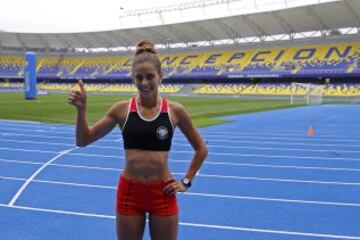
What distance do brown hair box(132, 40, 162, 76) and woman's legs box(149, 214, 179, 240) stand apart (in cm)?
87

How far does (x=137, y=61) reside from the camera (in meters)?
2.66

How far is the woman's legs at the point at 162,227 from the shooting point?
2648mm

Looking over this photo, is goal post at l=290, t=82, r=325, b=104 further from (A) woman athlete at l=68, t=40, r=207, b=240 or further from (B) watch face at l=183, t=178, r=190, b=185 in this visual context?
(A) woman athlete at l=68, t=40, r=207, b=240

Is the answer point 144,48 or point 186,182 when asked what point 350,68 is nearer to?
point 186,182

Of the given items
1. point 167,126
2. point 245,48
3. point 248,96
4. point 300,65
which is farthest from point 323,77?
point 167,126

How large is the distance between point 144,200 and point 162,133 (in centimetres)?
40

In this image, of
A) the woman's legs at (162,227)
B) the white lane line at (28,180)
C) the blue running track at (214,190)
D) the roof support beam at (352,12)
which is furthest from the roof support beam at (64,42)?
the woman's legs at (162,227)

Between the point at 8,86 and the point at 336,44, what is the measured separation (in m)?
45.1

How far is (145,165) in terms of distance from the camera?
2.65m

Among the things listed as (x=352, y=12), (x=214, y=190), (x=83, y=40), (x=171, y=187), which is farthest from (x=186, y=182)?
(x=83, y=40)

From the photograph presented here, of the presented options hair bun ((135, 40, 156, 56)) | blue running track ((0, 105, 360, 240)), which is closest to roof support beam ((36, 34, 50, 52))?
blue running track ((0, 105, 360, 240))

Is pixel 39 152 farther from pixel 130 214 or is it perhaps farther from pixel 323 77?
pixel 323 77

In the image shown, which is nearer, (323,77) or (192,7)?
(323,77)

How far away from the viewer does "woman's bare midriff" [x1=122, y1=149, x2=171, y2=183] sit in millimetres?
2658
